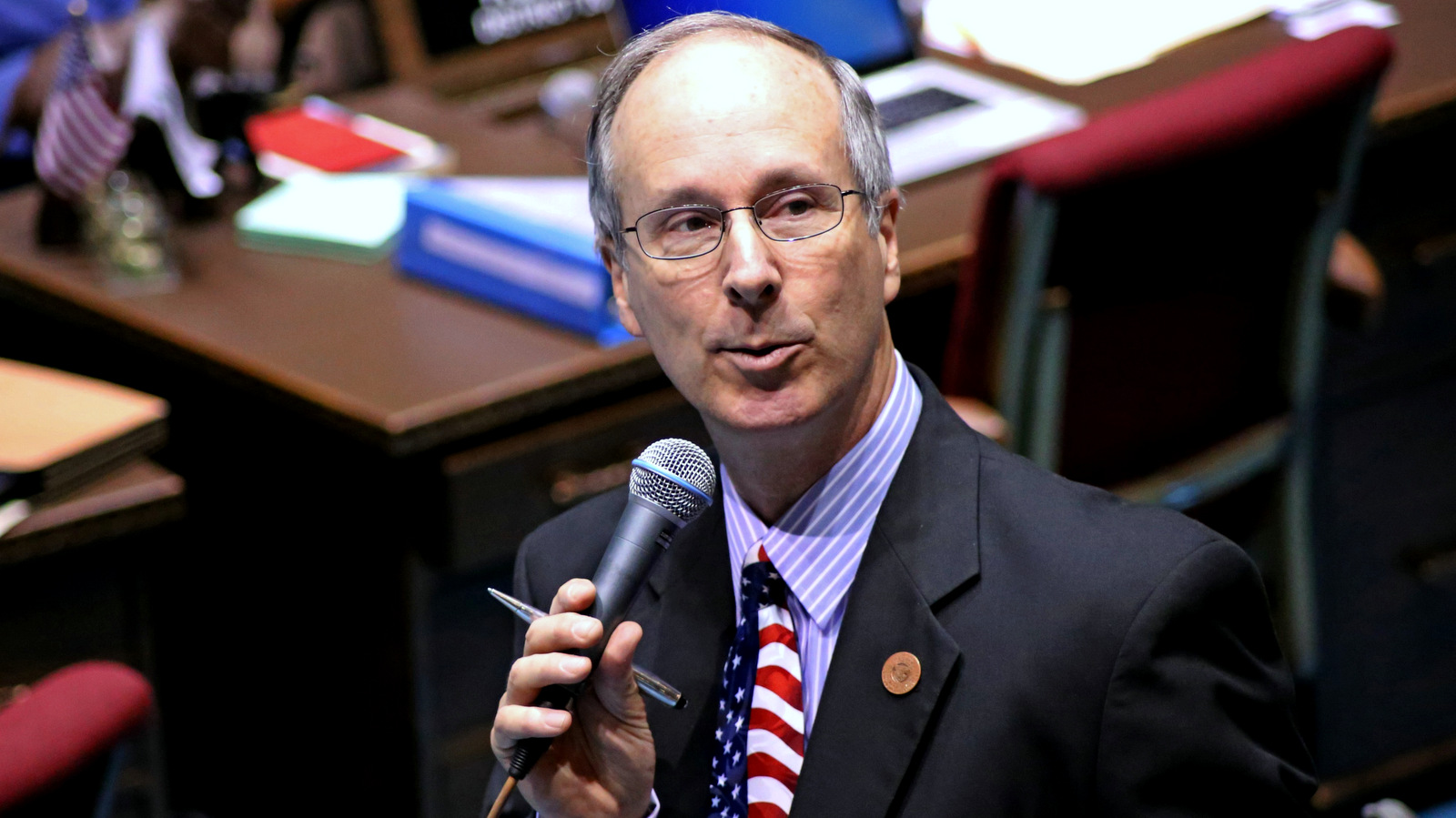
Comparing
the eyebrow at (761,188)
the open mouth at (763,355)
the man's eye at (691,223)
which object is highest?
the eyebrow at (761,188)

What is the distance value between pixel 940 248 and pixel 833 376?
1313 millimetres

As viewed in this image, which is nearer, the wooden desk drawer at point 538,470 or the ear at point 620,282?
the ear at point 620,282

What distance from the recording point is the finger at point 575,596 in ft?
3.89

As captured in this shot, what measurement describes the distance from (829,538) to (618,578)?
0.22 metres

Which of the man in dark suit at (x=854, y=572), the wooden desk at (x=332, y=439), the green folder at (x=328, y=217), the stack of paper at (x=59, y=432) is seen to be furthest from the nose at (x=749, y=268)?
the green folder at (x=328, y=217)

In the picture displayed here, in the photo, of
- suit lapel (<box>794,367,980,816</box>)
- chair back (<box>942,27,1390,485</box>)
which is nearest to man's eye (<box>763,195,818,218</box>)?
suit lapel (<box>794,367,980,816</box>)

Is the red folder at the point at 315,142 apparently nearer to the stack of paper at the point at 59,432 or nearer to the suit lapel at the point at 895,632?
the stack of paper at the point at 59,432

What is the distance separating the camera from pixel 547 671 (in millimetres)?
1179

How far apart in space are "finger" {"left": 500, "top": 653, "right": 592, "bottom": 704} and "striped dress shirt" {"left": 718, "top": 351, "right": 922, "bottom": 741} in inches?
9.4

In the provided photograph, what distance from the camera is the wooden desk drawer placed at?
238 centimetres

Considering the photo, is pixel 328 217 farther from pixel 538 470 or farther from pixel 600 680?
pixel 600 680

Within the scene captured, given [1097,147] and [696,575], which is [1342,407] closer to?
[1097,147]

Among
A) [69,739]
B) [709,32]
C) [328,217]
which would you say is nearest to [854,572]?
[709,32]

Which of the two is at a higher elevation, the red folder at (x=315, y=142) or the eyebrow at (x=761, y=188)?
the eyebrow at (x=761, y=188)
